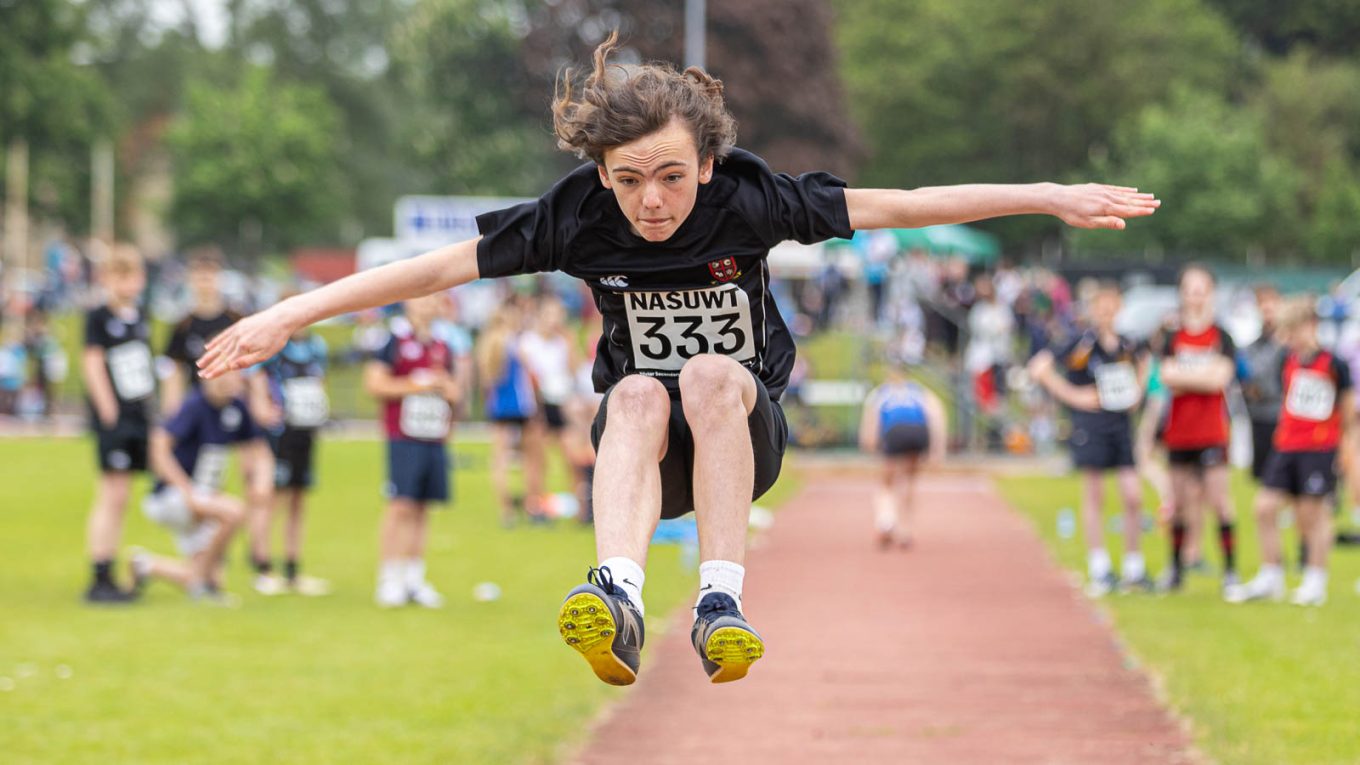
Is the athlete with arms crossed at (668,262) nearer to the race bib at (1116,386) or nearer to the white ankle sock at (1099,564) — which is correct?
the race bib at (1116,386)

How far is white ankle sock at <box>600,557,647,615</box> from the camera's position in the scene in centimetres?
508

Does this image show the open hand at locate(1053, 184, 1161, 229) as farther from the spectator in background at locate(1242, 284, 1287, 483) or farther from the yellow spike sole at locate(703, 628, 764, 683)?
the spectator in background at locate(1242, 284, 1287, 483)

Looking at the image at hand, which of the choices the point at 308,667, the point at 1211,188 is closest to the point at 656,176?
the point at 308,667

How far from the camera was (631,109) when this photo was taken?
5105 mm

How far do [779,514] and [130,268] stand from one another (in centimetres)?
985

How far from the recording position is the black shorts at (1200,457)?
42.1 feet

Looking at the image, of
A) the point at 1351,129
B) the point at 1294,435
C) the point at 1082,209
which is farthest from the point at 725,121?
the point at 1351,129

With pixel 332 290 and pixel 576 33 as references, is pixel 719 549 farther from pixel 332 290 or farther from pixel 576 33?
pixel 576 33

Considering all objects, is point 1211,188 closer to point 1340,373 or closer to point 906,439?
point 906,439

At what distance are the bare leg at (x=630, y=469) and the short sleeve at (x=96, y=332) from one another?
723 cm

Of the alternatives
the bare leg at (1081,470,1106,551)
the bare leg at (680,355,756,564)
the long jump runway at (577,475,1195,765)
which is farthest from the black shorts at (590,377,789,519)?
the bare leg at (1081,470,1106,551)

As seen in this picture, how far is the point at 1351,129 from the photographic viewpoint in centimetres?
4928

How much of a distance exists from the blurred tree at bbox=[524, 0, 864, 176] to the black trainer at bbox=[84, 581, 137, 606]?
117ft

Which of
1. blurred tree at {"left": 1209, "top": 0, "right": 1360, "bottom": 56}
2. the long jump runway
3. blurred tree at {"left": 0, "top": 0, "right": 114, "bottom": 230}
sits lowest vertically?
the long jump runway
